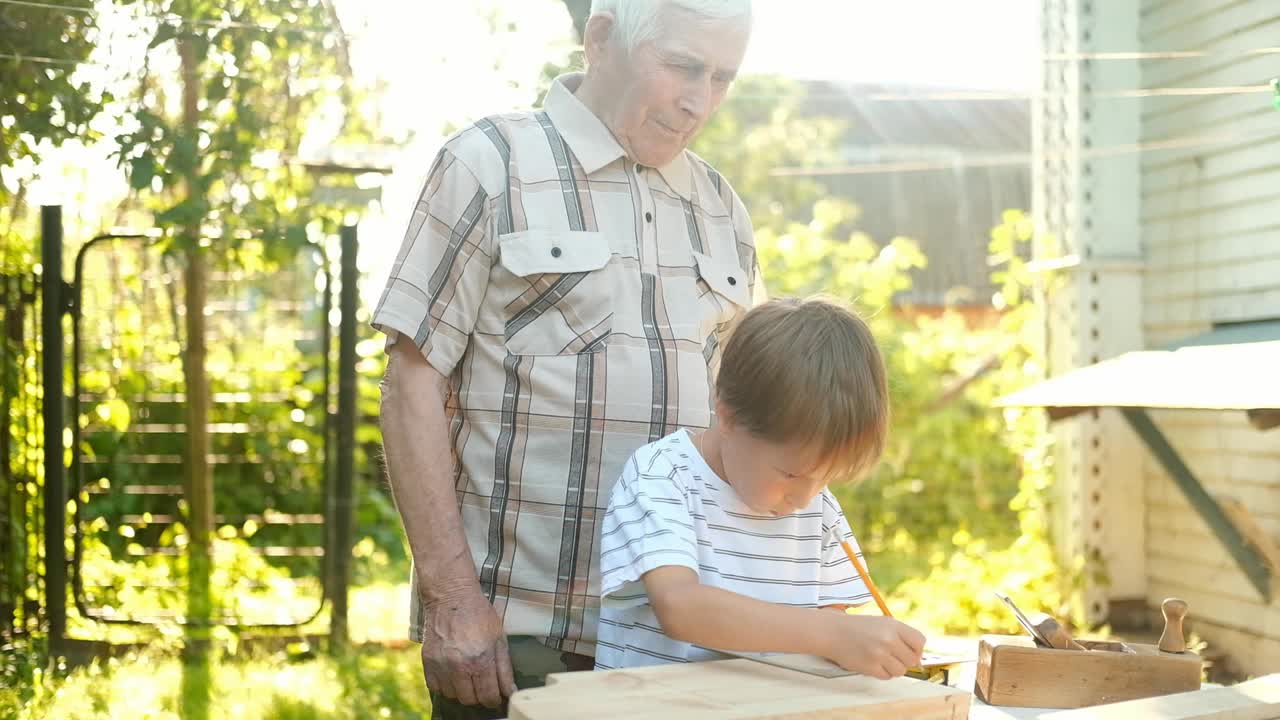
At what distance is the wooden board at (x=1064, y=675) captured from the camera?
159 cm

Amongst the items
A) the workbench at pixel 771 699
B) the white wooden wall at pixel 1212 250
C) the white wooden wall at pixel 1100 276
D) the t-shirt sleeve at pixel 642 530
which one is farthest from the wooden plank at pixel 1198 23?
the t-shirt sleeve at pixel 642 530

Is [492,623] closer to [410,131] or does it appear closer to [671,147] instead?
[671,147]

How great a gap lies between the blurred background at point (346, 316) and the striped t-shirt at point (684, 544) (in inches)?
80.8

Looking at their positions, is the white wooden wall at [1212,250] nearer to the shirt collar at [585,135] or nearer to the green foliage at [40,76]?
the shirt collar at [585,135]

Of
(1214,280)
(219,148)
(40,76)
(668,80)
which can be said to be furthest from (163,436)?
(1214,280)

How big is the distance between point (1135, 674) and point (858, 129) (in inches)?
454

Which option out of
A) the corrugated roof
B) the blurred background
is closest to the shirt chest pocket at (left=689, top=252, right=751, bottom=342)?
the blurred background

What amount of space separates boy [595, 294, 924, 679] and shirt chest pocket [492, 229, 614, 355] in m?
0.20

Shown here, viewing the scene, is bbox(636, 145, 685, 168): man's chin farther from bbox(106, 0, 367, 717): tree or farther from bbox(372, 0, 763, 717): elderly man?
bbox(106, 0, 367, 717): tree

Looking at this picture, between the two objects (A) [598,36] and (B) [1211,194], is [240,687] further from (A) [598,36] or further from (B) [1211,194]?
(B) [1211,194]

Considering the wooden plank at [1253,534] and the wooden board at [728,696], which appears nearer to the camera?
the wooden board at [728,696]

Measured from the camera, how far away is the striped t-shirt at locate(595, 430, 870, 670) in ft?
4.66

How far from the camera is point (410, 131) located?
453 cm

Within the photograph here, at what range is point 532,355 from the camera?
164 centimetres
